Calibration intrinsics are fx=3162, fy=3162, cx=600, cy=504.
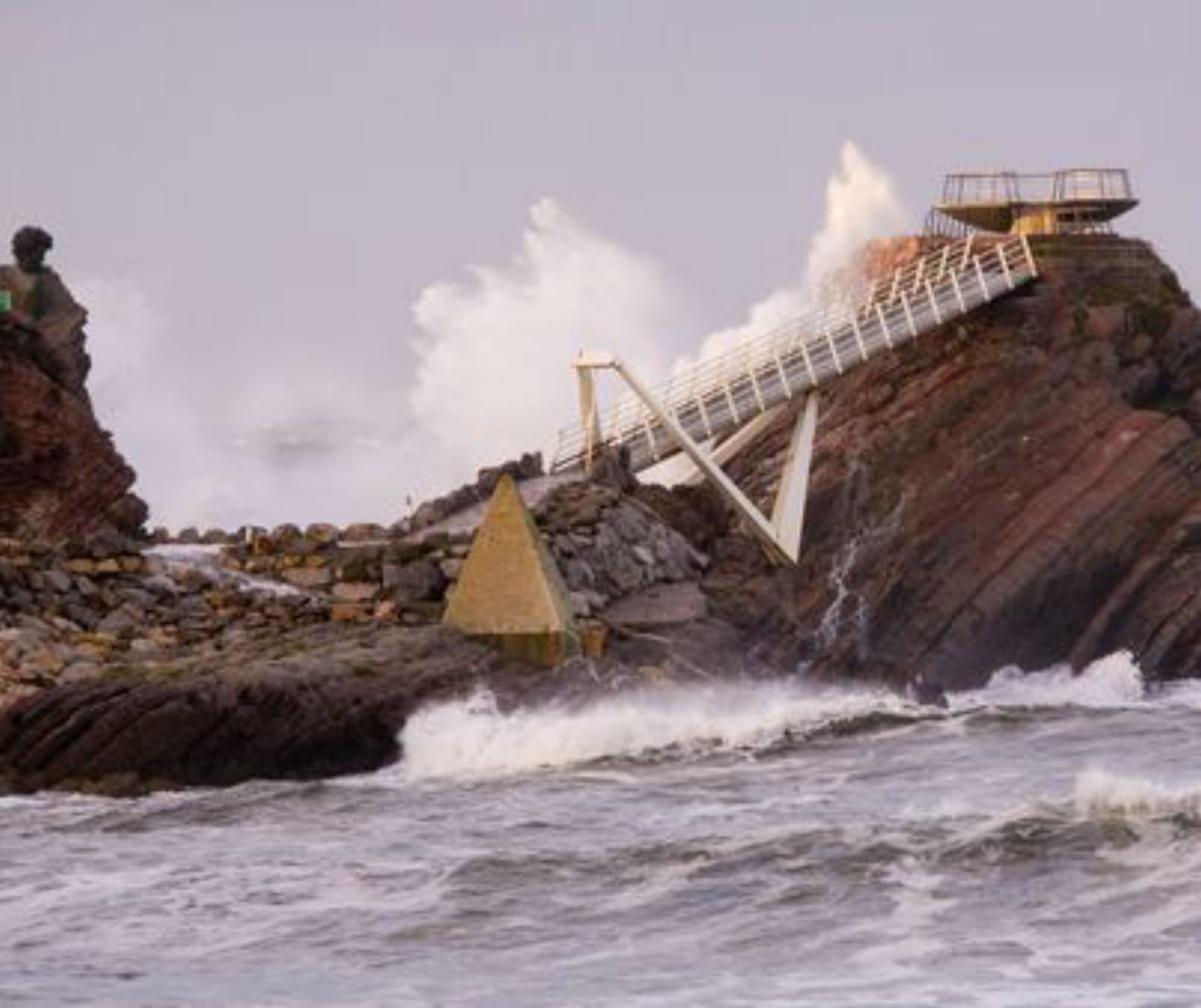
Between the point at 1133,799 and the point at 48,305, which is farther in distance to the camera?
the point at 48,305

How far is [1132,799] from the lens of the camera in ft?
93.6

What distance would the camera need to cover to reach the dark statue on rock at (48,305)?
4684cm

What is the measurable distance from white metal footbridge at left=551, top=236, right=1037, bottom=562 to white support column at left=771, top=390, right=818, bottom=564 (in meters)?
0.02

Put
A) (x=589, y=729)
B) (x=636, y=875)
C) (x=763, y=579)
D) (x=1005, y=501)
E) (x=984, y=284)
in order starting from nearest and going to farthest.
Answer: (x=636, y=875) < (x=589, y=729) < (x=763, y=579) < (x=1005, y=501) < (x=984, y=284)

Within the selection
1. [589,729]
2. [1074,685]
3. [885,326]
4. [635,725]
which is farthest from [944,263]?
[589,729]

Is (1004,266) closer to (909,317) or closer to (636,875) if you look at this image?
(909,317)

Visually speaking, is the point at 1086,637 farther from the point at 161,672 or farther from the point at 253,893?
the point at 253,893

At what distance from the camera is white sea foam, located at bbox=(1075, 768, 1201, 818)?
28109mm

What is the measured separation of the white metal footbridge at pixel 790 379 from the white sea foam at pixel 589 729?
716cm

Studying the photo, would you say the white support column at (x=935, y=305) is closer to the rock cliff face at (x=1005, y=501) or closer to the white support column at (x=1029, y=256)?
the rock cliff face at (x=1005, y=501)

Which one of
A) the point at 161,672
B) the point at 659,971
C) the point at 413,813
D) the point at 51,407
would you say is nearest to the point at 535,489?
the point at 51,407

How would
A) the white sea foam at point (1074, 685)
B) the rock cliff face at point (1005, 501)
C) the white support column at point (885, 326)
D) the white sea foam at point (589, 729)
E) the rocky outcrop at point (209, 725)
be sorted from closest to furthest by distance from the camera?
the rocky outcrop at point (209, 725) → the white sea foam at point (589, 729) → the white sea foam at point (1074, 685) → the rock cliff face at point (1005, 501) → the white support column at point (885, 326)

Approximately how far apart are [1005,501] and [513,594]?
1305 centimetres

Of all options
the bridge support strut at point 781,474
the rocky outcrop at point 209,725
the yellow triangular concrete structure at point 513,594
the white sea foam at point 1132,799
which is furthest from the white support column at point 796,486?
the white sea foam at point 1132,799
